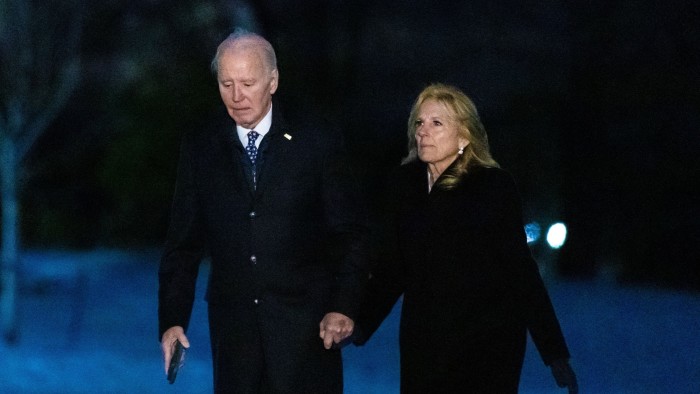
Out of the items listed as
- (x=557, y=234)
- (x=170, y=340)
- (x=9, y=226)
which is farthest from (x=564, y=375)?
(x=9, y=226)

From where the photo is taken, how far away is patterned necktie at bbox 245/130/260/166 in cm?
454

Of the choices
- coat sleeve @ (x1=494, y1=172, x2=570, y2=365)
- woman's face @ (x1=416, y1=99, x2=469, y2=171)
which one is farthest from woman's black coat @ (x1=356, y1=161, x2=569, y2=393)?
woman's face @ (x1=416, y1=99, x2=469, y2=171)

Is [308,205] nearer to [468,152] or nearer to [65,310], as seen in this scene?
[468,152]

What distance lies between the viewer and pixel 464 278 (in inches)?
185

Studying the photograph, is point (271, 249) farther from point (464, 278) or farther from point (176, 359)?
point (464, 278)

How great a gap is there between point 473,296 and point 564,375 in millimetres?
423

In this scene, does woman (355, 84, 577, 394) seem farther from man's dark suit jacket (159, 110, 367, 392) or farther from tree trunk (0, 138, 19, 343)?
tree trunk (0, 138, 19, 343)

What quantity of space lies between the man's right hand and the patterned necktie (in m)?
0.64

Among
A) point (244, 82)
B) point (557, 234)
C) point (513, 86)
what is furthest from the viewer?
point (513, 86)

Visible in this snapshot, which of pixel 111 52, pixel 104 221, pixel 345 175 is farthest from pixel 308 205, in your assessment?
pixel 104 221

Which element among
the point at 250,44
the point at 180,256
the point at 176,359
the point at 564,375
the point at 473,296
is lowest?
the point at 564,375

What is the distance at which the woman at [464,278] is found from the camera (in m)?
4.72

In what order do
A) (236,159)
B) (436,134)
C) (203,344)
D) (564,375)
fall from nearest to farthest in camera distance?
(236,159)
(564,375)
(436,134)
(203,344)

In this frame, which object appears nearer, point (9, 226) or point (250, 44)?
point (250, 44)
